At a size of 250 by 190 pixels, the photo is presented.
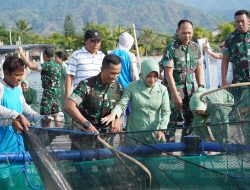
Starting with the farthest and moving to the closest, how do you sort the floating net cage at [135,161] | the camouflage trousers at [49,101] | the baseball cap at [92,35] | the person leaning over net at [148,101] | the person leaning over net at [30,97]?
1. the person leaning over net at [30,97]
2. the camouflage trousers at [49,101]
3. the baseball cap at [92,35]
4. the person leaning over net at [148,101]
5. the floating net cage at [135,161]

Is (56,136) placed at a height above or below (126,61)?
below

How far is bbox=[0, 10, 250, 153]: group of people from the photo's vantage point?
5621mm

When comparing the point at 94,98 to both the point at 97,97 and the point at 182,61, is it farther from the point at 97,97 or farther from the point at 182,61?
the point at 182,61

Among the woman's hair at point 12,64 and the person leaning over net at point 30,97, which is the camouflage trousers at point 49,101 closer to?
the person leaning over net at point 30,97

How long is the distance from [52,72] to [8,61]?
4.50m

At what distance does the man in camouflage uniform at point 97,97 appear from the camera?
562cm

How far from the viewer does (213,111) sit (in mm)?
6074

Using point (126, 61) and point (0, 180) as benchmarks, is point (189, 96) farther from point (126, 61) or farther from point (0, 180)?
point (0, 180)

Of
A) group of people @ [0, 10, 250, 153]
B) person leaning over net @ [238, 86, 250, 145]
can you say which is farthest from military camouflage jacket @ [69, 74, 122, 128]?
person leaning over net @ [238, 86, 250, 145]

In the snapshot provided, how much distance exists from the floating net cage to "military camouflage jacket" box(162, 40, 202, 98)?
2186mm

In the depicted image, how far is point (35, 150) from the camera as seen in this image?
496 centimetres

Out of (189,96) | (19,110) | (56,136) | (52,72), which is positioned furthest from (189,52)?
(52,72)

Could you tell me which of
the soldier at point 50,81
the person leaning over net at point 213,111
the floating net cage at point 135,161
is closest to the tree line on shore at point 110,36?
the soldier at point 50,81

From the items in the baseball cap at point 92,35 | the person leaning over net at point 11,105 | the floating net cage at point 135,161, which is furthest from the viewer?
the baseball cap at point 92,35
